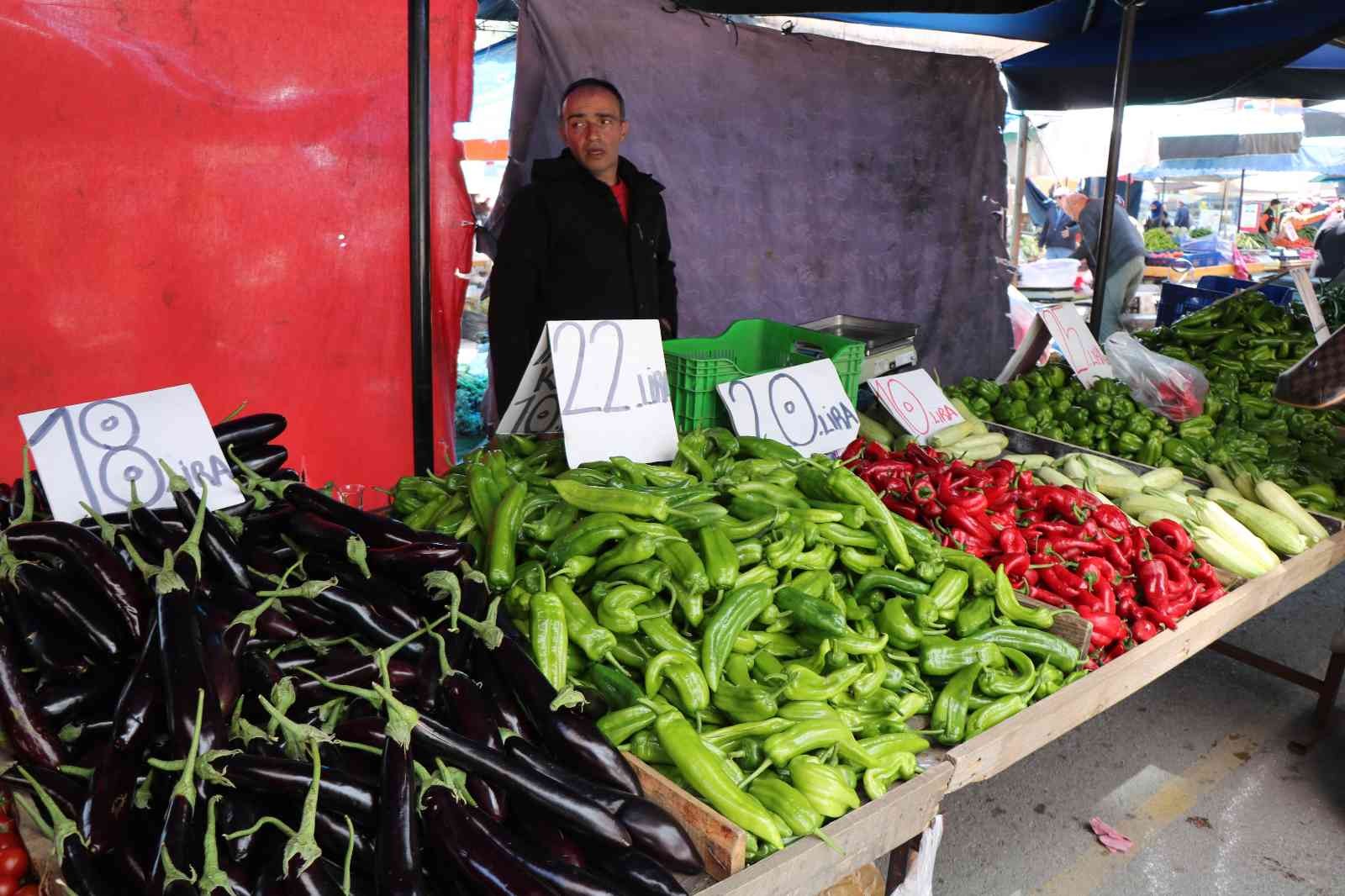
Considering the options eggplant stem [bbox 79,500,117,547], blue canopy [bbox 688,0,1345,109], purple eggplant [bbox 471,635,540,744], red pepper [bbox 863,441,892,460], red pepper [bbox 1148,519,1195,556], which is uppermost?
blue canopy [bbox 688,0,1345,109]

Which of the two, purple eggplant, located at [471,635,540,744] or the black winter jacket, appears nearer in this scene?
purple eggplant, located at [471,635,540,744]

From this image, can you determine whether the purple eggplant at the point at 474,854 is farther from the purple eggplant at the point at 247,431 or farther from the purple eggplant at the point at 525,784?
the purple eggplant at the point at 247,431

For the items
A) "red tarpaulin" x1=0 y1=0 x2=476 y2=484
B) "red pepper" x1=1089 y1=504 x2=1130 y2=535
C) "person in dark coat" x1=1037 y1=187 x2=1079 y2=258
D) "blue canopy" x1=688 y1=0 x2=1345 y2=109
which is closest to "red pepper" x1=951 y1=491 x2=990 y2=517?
"red pepper" x1=1089 y1=504 x2=1130 y2=535

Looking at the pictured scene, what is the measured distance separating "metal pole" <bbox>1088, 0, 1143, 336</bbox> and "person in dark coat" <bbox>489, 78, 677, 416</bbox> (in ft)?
8.95

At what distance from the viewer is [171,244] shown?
3.77 meters

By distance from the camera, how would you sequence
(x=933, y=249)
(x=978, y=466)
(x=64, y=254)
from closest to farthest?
(x=978, y=466) → (x=64, y=254) → (x=933, y=249)

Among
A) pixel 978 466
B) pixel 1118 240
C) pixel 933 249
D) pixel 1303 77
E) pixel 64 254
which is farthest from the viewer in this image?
pixel 1118 240

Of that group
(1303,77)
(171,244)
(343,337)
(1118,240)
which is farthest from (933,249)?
(171,244)

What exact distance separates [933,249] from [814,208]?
1292mm

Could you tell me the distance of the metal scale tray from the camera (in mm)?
4434

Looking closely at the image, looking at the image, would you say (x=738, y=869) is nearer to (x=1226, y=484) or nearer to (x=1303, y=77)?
(x=1226, y=484)

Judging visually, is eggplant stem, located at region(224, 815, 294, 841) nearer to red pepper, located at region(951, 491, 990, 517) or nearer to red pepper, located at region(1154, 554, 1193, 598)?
red pepper, located at region(951, 491, 990, 517)

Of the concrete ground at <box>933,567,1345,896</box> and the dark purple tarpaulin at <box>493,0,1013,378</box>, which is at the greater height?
the dark purple tarpaulin at <box>493,0,1013,378</box>

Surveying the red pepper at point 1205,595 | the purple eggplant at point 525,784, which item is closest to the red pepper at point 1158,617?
the red pepper at point 1205,595
